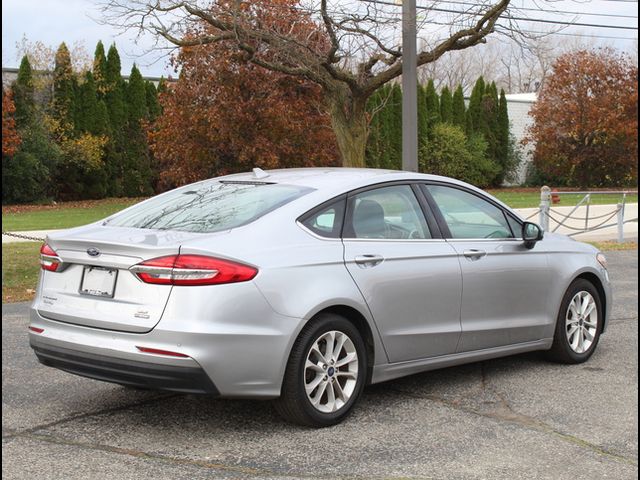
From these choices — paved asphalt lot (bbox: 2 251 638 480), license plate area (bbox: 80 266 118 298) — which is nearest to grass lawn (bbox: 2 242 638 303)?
paved asphalt lot (bbox: 2 251 638 480)

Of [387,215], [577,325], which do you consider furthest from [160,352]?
[577,325]

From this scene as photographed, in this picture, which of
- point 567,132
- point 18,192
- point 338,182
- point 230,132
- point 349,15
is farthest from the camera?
point 567,132

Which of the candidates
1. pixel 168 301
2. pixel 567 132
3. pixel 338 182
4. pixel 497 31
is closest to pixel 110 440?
pixel 168 301

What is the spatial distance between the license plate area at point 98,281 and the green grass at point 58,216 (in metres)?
17.1

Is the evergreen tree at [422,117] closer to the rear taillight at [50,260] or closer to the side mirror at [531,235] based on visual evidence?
the side mirror at [531,235]

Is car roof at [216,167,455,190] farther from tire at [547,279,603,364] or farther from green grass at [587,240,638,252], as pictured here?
green grass at [587,240,638,252]

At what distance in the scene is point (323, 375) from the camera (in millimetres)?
5438

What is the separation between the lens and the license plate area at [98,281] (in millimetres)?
5219

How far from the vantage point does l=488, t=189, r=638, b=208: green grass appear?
32.1m

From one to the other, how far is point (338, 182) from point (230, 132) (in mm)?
19862

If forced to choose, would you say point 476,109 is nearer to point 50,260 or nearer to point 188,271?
point 50,260

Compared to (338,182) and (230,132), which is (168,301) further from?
(230,132)

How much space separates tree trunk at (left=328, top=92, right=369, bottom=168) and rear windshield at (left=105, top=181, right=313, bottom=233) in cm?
1069

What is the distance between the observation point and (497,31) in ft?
53.0
